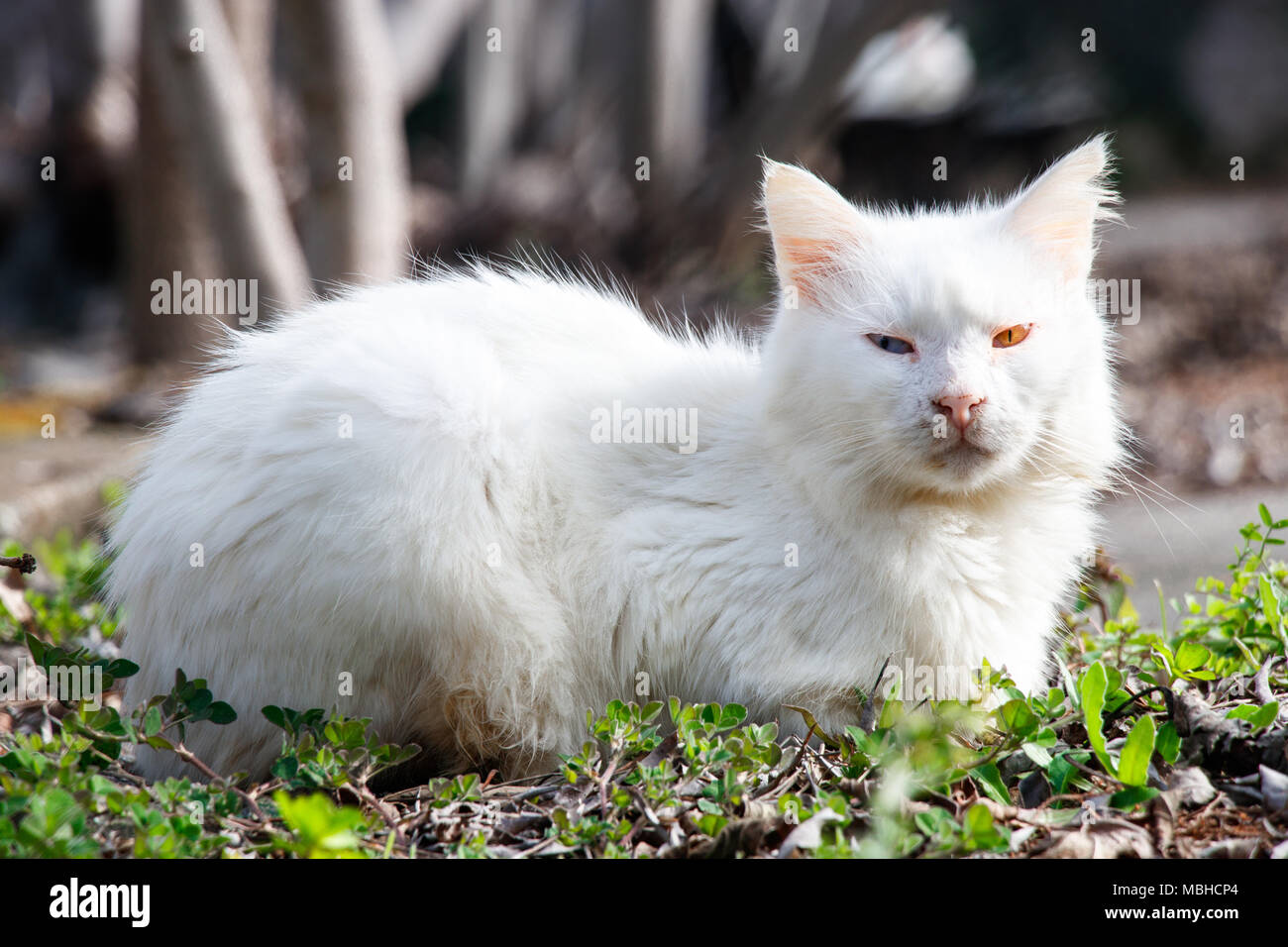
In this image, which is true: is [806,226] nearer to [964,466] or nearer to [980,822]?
[964,466]

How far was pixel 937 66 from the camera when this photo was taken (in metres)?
12.5

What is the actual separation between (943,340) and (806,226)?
1.64 ft

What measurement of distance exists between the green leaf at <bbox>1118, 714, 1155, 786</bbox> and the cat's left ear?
1.13m

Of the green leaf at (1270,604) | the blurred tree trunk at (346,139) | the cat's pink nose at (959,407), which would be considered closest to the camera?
the cat's pink nose at (959,407)

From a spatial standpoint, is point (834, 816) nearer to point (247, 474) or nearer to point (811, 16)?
point (247, 474)

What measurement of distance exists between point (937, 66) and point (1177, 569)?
9.59m

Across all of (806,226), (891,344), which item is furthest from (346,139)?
(891,344)

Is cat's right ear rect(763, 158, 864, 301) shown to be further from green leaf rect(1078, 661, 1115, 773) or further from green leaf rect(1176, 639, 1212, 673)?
green leaf rect(1176, 639, 1212, 673)

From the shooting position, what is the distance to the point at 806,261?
2850 millimetres

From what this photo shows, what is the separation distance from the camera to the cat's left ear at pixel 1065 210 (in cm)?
274

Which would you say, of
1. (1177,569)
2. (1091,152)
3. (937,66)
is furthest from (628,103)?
(1091,152)

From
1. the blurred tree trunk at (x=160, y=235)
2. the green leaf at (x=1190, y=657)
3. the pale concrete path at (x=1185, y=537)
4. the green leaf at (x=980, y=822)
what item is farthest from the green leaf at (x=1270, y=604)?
the blurred tree trunk at (x=160, y=235)

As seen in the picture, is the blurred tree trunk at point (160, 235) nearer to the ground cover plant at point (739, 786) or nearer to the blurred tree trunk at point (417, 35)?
the blurred tree trunk at point (417, 35)

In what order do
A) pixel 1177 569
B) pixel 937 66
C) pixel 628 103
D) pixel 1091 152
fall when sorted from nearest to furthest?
pixel 1091 152 → pixel 1177 569 → pixel 628 103 → pixel 937 66
